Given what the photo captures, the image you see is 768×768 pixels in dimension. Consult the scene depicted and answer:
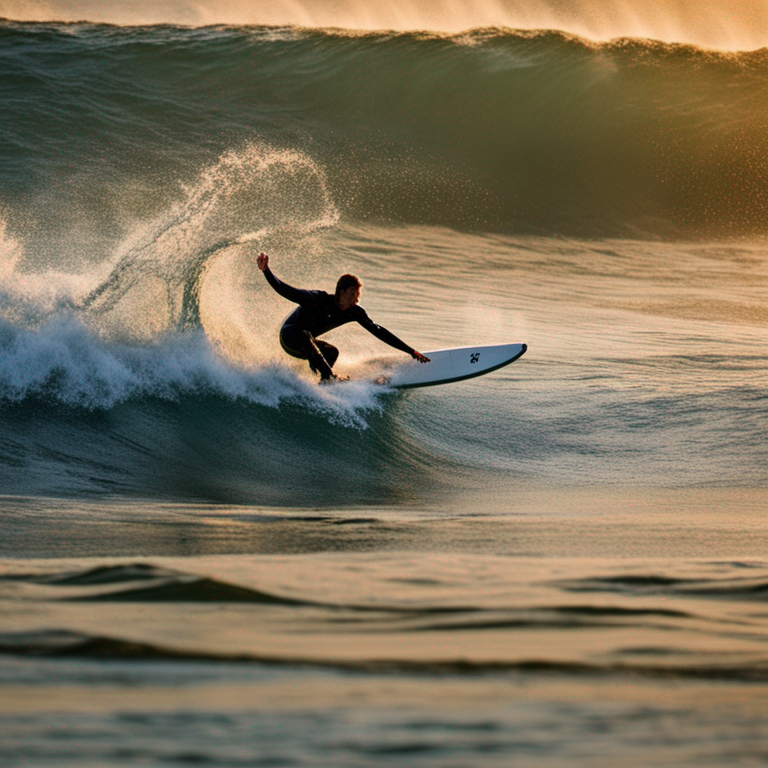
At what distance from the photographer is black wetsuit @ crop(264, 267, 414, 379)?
27.3 ft

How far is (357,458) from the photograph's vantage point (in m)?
8.03

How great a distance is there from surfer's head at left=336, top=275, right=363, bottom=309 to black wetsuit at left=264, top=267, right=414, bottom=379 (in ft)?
0.21

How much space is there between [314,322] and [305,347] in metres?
0.21

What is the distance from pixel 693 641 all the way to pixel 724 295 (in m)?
16.4

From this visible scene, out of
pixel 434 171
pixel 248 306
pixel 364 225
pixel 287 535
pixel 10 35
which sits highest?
pixel 10 35

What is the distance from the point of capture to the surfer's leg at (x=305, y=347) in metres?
8.44

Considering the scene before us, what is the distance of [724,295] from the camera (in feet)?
60.0

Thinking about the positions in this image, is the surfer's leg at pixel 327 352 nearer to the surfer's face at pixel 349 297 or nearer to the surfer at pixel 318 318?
the surfer at pixel 318 318

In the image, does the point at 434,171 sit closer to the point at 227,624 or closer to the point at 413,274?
the point at 413,274

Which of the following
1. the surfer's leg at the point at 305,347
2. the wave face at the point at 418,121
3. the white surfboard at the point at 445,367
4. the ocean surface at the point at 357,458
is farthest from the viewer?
the wave face at the point at 418,121

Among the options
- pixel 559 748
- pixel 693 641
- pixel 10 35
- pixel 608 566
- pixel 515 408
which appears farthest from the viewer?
pixel 10 35

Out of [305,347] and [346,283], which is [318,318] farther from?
[346,283]

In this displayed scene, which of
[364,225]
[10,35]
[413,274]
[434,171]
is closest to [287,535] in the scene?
[413,274]

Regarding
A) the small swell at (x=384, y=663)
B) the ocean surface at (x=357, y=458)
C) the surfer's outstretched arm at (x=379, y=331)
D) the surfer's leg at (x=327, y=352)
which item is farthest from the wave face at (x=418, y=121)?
the small swell at (x=384, y=663)
